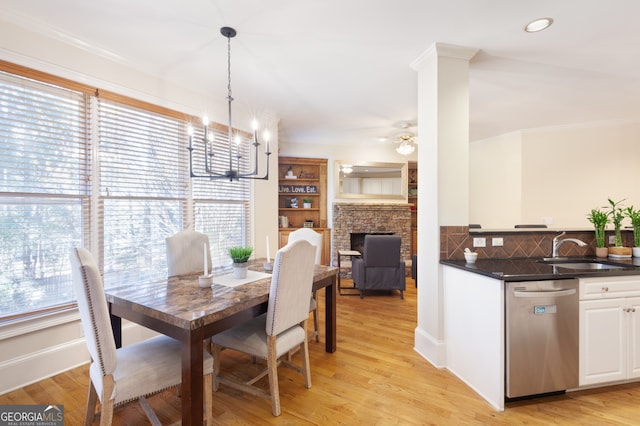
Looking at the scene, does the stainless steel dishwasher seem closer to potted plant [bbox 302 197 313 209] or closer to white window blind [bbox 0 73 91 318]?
white window blind [bbox 0 73 91 318]

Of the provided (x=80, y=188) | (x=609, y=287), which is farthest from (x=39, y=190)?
(x=609, y=287)

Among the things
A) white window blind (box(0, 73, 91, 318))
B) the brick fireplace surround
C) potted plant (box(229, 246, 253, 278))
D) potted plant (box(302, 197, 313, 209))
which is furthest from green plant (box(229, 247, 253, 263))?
potted plant (box(302, 197, 313, 209))

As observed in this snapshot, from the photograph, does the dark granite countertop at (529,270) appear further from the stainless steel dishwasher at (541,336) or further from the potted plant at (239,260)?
the potted plant at (239,260)

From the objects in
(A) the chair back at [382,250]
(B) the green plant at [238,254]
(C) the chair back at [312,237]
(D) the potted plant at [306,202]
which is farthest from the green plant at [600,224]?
(D) the potted plant at [306,202]

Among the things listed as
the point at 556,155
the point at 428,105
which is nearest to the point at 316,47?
the point at 428,105

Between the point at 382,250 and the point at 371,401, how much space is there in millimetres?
2441

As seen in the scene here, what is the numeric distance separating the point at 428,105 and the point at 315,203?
379 centimetres

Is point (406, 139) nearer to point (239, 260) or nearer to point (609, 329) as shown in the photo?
point (609, 329)

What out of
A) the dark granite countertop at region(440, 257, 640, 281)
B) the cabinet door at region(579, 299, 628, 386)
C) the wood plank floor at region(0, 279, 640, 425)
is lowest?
the wood plank floor at region(0, 279, 640, 425)

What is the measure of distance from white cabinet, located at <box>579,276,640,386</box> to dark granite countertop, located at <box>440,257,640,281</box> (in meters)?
0.06

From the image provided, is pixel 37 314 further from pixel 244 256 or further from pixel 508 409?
pixel 508 409

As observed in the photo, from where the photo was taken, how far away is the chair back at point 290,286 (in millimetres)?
1753

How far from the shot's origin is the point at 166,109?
119 inches

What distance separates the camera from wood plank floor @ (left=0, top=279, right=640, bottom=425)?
174cm
